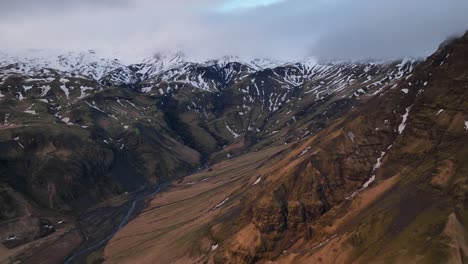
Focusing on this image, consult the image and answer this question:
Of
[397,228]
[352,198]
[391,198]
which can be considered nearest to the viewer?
[397,228]

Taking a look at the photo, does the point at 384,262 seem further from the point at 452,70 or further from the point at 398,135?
the point at 452,70

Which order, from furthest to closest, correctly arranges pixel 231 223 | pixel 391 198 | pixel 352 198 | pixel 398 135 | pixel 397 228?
pixel 231 223, pixel 398 135, pixel 352 198, pixel 391 198, pixel 397 228

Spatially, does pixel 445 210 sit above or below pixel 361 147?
below

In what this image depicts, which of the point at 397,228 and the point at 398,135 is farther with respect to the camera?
the point at 398,135

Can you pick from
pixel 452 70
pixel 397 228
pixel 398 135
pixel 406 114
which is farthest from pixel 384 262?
pixel 452 70

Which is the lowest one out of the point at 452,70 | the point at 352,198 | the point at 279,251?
the point at 279,251

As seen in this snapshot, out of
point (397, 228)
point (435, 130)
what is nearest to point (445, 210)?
point (397, 228)
